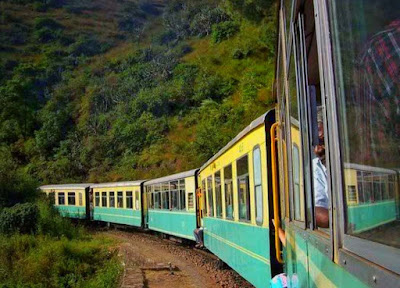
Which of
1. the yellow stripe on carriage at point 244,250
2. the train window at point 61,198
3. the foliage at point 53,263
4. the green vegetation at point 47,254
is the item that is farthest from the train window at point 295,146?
the train window at point 61,198

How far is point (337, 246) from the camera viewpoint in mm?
1731

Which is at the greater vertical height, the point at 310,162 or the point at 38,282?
the point at 310,162

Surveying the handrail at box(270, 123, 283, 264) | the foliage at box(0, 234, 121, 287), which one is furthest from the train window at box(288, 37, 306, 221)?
the foliage at box(0, 234, 121, 287)

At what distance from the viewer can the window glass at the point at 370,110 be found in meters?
1.20

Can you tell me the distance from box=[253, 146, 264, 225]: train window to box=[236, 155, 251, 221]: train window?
43 centimetres

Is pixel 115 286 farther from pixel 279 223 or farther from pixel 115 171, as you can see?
pixel 115 171

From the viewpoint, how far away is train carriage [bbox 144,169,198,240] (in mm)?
15172

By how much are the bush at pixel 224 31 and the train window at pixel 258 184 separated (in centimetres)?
4268

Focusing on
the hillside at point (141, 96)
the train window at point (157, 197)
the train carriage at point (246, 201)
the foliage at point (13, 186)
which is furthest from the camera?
the hillside at point (141, 96)

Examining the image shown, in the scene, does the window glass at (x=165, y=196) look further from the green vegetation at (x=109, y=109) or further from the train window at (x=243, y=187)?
the train window at (x=243, y=187)

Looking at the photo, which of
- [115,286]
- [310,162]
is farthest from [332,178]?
[115,286]

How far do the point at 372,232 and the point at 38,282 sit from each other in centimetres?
1246

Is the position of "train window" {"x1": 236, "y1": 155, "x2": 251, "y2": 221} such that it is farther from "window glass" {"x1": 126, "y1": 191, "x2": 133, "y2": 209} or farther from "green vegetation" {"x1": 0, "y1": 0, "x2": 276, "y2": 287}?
"window glass" {"x1": 126, "y1": 191, "x2": 133, "y2": 209}

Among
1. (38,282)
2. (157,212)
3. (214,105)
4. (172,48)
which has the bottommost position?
(38,282)
